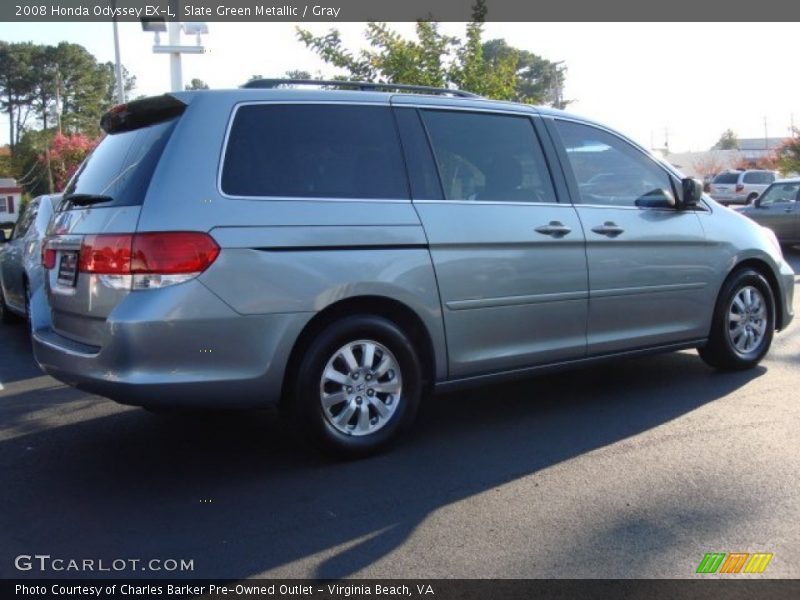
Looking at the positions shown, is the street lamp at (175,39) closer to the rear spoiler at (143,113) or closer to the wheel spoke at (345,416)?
the rear spoiler at (143,113)

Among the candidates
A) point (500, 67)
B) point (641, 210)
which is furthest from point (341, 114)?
point (500, 67)

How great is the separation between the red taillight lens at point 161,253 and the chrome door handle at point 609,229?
2541 millimetres

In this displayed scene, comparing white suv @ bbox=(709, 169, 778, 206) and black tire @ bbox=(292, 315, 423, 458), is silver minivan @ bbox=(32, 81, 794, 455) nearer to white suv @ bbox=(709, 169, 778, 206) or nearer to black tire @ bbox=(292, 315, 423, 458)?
black tire @ bbox=(292, 315, 423, 458)

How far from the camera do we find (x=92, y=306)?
160 inches

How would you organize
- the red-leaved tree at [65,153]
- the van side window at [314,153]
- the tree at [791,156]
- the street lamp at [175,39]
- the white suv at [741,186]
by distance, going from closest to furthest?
the van side window at [314,153] → the street lamp at [175,39] → the white suv at [741,186] → the tree at [791,156] → the red-leaved tree at [65,153]

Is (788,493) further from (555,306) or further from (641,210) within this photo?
(641,210)

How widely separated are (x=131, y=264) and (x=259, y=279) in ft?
1.92

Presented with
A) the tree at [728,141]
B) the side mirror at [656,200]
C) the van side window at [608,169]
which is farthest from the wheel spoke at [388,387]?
the tree at [728,141]

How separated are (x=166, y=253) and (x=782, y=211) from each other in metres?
14.8

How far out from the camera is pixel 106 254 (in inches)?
158

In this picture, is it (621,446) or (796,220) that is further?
(796,220)

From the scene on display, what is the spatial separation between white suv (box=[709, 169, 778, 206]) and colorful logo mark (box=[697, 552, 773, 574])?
3184 centimetres

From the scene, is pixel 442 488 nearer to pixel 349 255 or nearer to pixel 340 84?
pixel 349 255

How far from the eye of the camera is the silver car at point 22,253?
25.8 ft
